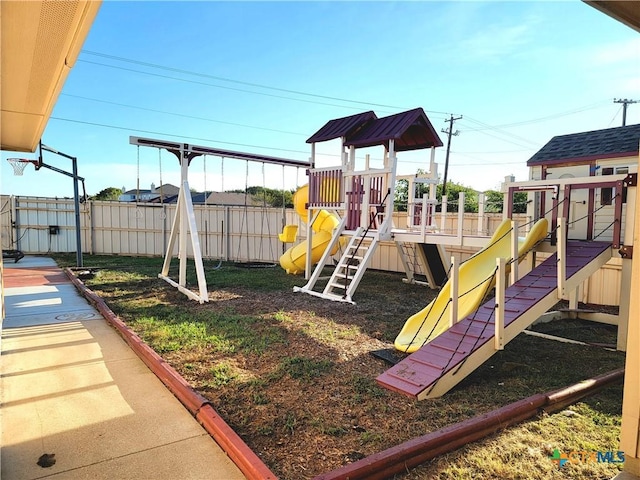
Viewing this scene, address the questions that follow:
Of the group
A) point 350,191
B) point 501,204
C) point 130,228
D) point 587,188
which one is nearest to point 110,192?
point 130,228

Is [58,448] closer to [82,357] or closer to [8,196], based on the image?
[82,357]

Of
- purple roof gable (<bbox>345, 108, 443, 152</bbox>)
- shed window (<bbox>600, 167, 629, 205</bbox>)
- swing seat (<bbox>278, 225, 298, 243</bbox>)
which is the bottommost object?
swing seat (<bbox>278, 225, 298, 243</bbox>)

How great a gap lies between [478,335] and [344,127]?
249 inches

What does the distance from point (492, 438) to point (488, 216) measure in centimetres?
743

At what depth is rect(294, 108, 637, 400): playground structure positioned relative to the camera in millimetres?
3688

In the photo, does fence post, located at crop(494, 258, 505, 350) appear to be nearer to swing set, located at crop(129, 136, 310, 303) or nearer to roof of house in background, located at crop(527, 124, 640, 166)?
swing set, located at crop(129, 136, 310, 303)

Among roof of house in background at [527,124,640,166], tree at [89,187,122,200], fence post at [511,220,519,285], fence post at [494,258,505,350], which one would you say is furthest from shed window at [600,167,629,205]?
tree at [89,187,122,200]

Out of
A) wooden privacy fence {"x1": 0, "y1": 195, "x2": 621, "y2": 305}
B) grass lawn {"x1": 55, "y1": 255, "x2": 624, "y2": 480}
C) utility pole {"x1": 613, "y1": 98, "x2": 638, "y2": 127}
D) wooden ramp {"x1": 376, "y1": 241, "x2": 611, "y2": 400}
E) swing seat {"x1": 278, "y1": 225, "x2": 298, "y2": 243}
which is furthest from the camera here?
utility pole {"x1": 613, "y1": 98, "x2": 638, "y2": 127}

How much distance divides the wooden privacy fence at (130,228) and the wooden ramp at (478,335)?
997 centimetres

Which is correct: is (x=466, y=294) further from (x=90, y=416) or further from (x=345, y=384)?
(x=90, y=416)

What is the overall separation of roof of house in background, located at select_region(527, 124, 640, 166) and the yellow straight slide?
6.41 metres

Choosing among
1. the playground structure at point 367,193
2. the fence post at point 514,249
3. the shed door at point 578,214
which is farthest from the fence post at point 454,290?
the playground structure at point 367,193

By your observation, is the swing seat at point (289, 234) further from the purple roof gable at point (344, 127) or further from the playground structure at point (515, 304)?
the playground structure at point (515, 304)

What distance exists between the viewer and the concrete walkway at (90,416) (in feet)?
7.77
